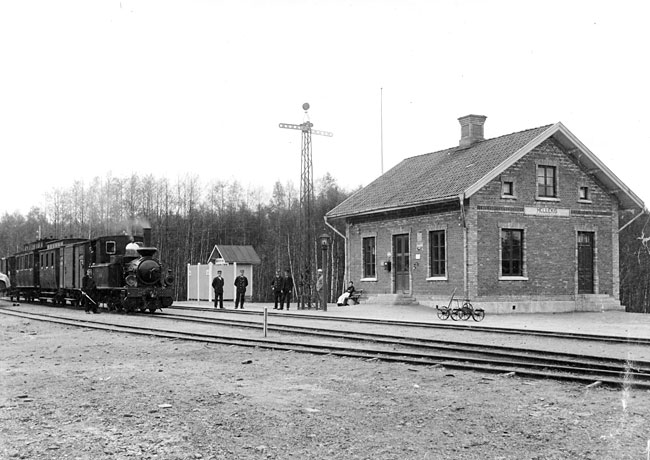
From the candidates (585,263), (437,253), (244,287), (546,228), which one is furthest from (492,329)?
(244,287)

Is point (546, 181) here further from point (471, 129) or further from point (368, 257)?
point (368, 257)

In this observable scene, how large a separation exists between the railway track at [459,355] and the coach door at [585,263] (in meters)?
14.3

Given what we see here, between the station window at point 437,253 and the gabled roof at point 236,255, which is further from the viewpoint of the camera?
the gabled roof at point 236,255

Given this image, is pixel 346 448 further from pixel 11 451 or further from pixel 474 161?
pixel 474 161

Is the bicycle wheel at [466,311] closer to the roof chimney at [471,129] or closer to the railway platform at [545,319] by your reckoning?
the railway platform at [545,319]

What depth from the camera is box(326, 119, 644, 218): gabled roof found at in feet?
84.8

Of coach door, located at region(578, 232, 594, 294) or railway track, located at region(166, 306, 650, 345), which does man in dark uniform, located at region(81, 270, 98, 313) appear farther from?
coach door, located at region(578, 232, 594, 294)

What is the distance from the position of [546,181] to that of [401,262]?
6.44 m

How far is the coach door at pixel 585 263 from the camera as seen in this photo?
90.5 ft

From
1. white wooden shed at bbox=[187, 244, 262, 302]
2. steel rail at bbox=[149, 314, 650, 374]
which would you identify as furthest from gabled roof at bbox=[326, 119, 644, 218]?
steel rail at bbox=[149, 314, 650, 374]

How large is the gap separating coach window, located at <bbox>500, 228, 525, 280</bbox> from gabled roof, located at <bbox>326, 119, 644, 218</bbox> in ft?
7.63

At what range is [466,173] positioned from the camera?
2694 centimetres

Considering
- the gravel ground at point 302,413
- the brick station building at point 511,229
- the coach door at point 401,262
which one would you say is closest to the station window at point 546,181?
the brick station building at point 511,229

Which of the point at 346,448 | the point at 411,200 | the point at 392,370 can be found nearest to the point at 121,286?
the point at 411,200
